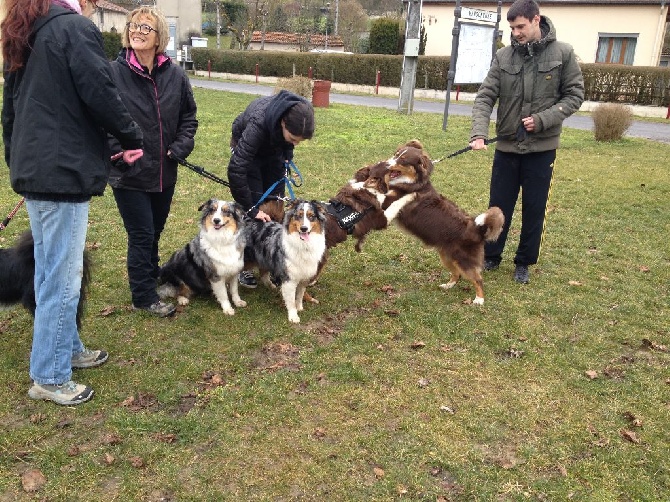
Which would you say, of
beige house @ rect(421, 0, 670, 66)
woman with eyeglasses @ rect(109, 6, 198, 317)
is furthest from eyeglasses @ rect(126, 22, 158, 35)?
beige house @ rect(421, 0, 670, 66)

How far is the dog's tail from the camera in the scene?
4.95 meters

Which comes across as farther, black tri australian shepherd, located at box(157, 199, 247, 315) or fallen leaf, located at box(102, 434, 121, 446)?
black tri australian shepherd, located at box(157, 199, 247, 315)

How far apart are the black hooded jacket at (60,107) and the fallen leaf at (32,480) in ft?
4.84

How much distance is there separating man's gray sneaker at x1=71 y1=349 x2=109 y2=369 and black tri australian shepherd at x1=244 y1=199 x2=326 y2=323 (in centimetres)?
153

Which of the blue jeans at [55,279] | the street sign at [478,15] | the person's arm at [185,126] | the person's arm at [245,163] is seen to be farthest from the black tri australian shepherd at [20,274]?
the street sign at [478,15]

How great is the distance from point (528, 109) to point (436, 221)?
1.42 meters

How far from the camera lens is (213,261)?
4539mm

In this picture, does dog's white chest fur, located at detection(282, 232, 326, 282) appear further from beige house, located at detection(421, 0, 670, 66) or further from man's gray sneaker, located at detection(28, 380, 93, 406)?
beige house, located at detection(421, 0, 670, 66)

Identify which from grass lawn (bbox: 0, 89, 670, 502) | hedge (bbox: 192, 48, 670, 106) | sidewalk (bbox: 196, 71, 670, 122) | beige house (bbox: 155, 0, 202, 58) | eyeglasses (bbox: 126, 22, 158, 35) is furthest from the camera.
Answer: beige house (bbox: 155, 0, 202, 58)

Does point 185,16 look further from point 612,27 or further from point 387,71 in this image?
point 612,27

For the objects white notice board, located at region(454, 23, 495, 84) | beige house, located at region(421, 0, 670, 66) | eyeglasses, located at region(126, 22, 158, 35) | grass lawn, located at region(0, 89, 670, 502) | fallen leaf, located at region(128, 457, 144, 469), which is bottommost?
fallen leaf, located at region(128, 457, 144, 469)

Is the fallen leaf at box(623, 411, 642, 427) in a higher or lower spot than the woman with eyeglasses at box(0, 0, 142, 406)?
lower

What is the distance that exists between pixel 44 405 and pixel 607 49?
32995mm

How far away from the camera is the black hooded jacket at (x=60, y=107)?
2756mm
